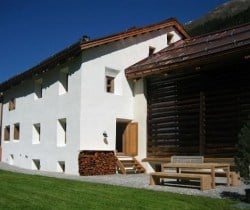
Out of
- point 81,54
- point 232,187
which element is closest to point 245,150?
point 232,187

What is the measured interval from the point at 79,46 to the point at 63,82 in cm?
338

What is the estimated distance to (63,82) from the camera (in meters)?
21.0

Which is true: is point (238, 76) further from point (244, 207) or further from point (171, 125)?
point (244, 207)

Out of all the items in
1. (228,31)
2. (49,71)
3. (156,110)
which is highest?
(228,31)

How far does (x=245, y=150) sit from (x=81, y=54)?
33.6 feet

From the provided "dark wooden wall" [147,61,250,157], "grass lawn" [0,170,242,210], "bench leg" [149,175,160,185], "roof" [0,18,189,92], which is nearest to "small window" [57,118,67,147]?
"roof" [0,18,189,92]

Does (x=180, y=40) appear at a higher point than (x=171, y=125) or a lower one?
higher

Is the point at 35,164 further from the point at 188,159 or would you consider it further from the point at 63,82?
the point at 188,159

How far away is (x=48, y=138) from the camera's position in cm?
2117

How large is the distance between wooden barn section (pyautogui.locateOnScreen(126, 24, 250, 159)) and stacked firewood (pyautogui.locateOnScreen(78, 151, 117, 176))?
1.87 meters

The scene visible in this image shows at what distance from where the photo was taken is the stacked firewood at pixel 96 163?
1794 centimetres

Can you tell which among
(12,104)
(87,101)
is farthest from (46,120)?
(12,104)

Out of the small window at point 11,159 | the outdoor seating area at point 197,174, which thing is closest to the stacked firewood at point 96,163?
the outdoor seating area at point 197,174

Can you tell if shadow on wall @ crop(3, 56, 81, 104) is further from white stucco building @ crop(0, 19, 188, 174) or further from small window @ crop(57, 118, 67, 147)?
small window @ crop(57, 118, 67, 147)
